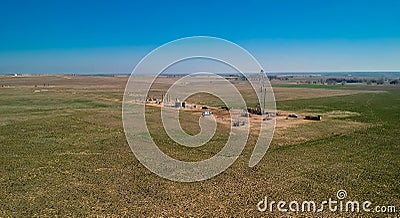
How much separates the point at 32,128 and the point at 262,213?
30710mm

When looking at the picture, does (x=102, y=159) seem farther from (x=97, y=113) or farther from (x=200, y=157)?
(x=97, y=113)

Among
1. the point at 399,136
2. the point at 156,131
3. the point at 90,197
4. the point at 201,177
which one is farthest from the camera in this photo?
the point at 156,131

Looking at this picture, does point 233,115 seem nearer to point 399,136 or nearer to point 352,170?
point 399,136

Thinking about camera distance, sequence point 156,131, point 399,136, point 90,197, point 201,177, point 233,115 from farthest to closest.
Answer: point 233,115
point 156,131
point 399,136
point 201,177
point 90,197

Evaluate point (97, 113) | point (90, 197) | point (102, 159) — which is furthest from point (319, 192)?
point (97, 113)

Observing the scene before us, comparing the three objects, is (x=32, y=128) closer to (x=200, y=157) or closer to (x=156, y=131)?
(x=156, y=131)

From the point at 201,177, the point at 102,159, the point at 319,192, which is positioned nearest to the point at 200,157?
the point at 201,177

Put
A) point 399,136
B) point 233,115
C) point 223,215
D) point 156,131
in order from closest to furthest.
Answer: point 223,215 < point 399,136 < point 156,131 < point 233,115

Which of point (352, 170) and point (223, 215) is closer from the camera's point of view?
point (223, 215)

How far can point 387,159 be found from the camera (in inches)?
1003

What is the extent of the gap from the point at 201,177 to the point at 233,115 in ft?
91.1

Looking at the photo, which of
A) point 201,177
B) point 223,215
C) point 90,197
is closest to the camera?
point 223,215

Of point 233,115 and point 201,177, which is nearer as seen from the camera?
point 201,177

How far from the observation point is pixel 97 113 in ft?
170
